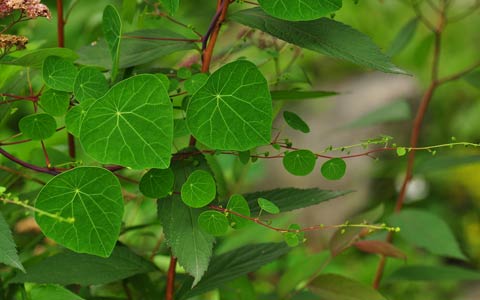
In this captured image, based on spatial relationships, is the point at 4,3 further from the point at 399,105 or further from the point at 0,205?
the point at 399,105

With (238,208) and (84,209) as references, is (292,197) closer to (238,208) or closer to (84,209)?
(238,208)

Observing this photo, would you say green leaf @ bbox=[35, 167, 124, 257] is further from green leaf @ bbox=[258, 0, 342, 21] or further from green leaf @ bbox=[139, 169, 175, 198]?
green leaf @ bbox=[258, 0, 342, 21]

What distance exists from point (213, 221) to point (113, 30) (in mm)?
227

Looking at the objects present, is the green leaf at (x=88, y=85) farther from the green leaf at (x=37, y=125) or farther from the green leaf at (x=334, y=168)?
the green leaf at (x=334, y=168)

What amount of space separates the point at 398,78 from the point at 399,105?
2.86 metres

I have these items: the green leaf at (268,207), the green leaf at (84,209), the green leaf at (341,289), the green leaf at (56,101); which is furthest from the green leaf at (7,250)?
the green leaf at (341,289)

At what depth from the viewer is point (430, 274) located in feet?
4.63

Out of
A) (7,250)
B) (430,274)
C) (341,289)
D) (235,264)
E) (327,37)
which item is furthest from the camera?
(430,274)

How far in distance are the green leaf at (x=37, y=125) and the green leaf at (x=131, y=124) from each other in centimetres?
12

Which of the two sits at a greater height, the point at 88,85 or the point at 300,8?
the point at 300,8

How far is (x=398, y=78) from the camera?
175 inches

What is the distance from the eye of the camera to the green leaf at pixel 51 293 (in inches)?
31.1

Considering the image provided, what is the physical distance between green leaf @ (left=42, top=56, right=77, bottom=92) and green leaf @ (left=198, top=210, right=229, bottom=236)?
188 mm

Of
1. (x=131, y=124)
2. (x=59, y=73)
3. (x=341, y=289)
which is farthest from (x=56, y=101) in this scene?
(x=341, y=289)
